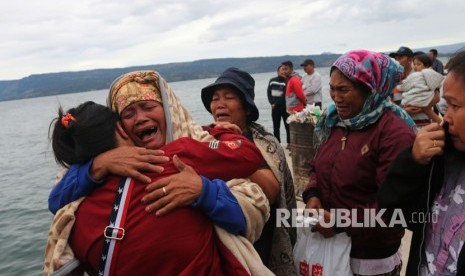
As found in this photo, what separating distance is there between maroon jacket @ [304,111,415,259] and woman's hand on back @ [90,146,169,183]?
1.14 m

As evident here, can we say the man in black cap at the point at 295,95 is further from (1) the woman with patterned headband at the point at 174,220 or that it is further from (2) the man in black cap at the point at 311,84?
(1) the woman with patterned headband at the point at 174,220

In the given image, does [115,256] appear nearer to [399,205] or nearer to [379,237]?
[399,205]

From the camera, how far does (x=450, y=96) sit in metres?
1.36

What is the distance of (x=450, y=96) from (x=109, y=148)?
132 cm

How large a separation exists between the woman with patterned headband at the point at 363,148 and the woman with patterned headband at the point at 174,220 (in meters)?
0.74

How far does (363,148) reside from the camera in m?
2.06

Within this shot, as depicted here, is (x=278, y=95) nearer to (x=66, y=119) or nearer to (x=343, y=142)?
(x=343, y=142)

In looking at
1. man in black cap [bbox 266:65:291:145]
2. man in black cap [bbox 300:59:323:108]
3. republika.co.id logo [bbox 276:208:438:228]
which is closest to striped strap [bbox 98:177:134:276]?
republika.co.id logo [bbox 276:208:438:228]

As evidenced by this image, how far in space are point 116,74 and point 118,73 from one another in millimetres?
5773

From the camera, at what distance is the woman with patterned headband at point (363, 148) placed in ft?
6.67

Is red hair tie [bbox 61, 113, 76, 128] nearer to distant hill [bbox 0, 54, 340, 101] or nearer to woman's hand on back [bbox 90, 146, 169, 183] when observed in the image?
woman's hand on back [bbox 90, 146, 169, 183]

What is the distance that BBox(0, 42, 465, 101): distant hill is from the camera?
138000mm

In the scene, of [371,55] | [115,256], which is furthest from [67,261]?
[371,55]

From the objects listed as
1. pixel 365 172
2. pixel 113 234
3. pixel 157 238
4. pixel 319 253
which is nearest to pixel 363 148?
pixel 365 172
